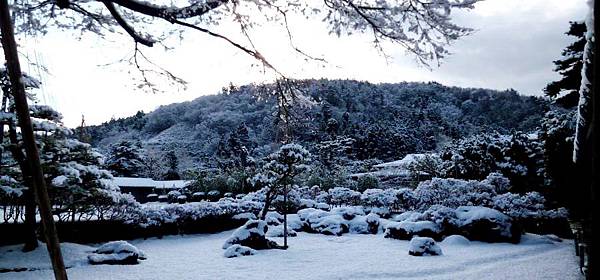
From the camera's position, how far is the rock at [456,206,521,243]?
1252 centimetres

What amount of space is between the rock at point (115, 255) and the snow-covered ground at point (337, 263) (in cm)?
25

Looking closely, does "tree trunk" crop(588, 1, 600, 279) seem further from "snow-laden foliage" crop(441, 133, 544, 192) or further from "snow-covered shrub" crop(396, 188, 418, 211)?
"snow-covered shrub" crop(396, 188, 418, 211)

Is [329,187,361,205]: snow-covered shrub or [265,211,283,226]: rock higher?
[329,187,361,205]: snow-covered shrub

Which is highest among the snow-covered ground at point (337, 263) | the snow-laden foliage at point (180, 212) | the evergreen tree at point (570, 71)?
the evergreen tree at point (570, 71)

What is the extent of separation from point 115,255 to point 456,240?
9493mm

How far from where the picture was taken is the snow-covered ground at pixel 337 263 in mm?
8281

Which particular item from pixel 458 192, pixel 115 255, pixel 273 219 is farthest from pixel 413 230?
pixel 115 255

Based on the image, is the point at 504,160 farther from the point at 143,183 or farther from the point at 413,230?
the point at 143,183

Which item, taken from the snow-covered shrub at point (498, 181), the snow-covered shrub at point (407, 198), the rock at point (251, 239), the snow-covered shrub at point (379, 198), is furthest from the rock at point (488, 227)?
the snow-covered shrub at point (379, 198)

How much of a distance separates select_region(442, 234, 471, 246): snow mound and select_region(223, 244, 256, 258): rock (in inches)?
230

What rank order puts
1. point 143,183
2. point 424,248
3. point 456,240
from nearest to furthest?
point 424,248, point 456,240, point 143,183

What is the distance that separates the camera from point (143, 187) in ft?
113

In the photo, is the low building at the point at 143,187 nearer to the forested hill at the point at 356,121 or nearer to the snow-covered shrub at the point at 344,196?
the snow-covered shrub at the point at 344,196

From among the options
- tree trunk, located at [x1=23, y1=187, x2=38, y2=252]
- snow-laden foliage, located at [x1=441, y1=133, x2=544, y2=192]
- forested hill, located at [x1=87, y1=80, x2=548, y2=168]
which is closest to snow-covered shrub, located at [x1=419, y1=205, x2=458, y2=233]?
snow-laden foliage, located at [x1=441, y1=133, x2=544, y2=192]
